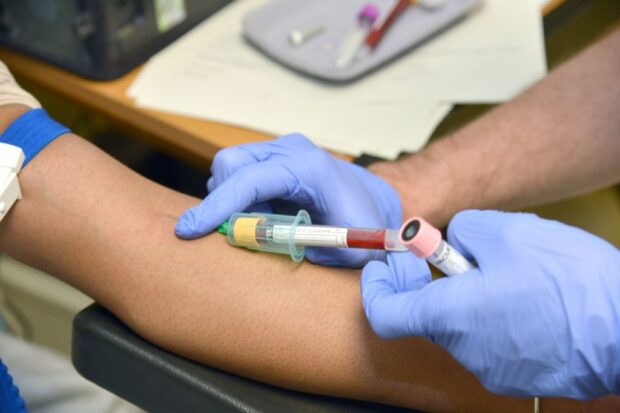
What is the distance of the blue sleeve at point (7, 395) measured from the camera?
2.68 feet

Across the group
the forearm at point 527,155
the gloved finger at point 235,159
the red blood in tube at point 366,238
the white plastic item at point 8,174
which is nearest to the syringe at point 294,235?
the red blood in tube at point 366,238

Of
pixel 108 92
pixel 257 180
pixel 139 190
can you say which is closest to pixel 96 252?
pixel 139 190

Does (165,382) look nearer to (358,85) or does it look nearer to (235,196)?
(235,196)

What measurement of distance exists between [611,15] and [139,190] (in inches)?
62.9

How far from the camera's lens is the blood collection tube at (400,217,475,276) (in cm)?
71

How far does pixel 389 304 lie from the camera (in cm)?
77

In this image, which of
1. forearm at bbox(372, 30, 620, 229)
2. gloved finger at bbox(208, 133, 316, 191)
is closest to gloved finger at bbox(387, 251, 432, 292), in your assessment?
gloved finger at bbox(208, 133, 316, 191)

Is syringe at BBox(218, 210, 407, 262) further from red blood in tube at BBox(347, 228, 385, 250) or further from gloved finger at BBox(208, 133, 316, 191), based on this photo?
gloved finger at BBox(208, 133, 316, 191)

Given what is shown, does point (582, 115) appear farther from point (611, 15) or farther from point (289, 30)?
point (611, 15)

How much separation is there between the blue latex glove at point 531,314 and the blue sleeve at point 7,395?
40 cm

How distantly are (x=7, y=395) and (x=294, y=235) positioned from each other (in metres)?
0.35

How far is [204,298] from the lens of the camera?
85cm

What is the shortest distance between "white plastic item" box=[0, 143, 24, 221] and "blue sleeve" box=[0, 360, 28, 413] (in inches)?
6.8

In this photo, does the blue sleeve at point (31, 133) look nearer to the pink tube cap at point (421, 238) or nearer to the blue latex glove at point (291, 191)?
the blue latex glove at point (291, 191)
